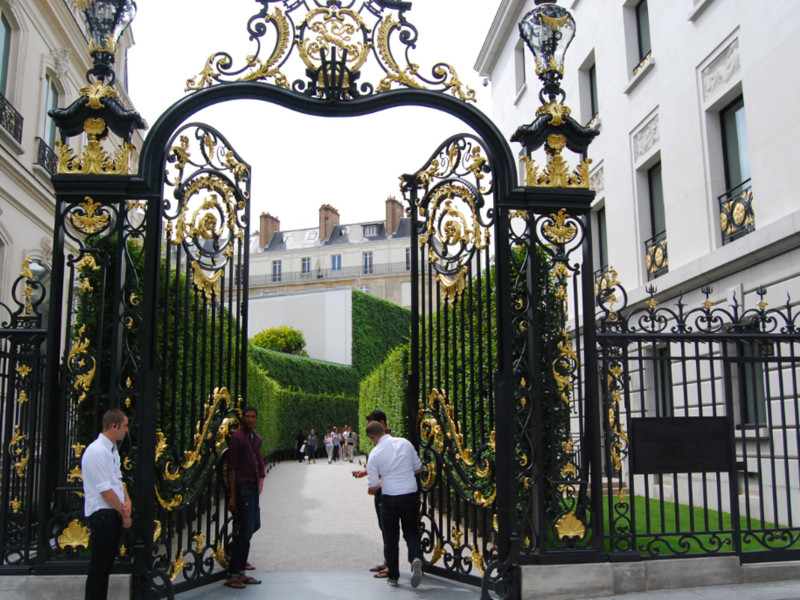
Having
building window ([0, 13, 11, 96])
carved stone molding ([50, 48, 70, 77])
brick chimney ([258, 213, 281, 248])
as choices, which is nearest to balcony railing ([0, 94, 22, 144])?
building window ([0, 13, 11, 96])

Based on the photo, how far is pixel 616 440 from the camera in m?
6.29

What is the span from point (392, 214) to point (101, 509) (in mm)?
53195

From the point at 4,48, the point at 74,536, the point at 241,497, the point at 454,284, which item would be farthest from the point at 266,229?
the point at 74,536

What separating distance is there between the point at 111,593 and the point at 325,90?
4.53 m

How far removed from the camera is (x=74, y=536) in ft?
18.9

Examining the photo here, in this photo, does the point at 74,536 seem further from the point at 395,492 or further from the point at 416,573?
the point at 416,573

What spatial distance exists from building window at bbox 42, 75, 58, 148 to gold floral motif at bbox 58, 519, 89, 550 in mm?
11465

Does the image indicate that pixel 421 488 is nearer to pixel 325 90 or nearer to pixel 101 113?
pixel 325 90

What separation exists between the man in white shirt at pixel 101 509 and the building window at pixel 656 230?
1102 centimetres

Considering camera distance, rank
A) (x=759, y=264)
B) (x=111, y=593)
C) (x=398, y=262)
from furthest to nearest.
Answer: (x=398, y=262) < (x=759, y=264) < (x=111, y=593)

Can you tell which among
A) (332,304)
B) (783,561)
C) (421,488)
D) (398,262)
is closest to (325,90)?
(421,488)

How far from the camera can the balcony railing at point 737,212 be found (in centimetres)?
1088

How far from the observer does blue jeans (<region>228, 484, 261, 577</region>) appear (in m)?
6.68

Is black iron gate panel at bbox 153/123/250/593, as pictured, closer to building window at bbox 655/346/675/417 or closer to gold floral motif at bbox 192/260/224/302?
gold floral motif at bbox 192/260/224/302
